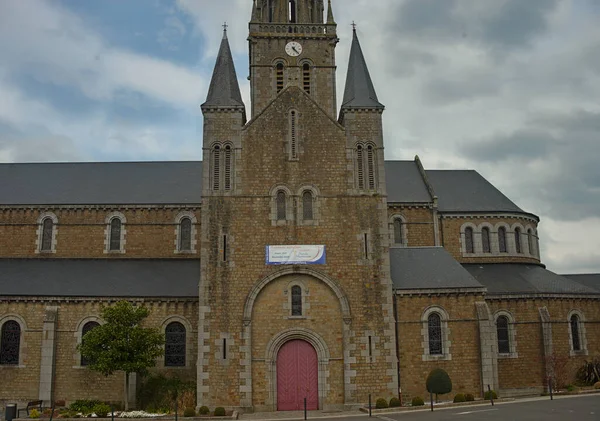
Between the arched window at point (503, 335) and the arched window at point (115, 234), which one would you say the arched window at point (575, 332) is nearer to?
the arched window at point (503, 335)

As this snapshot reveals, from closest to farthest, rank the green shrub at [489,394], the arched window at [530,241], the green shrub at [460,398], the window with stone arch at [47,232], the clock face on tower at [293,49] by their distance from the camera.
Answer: the green shrub at [460,398], the green shrub at [489,394], the window with stone arch at [47,232], the clock face on tower at [293,49], the arched window at [530,241]

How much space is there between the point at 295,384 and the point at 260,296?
14.5 ft

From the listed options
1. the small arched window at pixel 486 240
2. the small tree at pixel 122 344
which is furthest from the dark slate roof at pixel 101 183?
the small arched window at pixel 486 240

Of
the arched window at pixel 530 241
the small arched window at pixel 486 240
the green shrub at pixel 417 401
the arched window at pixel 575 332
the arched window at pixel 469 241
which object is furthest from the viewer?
the arched window at pixel 530 241

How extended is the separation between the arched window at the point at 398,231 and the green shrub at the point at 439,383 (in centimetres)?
1067

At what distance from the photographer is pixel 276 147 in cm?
3094

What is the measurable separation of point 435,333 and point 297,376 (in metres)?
7.61

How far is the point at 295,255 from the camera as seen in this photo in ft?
97.3

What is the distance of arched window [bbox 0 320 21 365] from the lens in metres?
32.0

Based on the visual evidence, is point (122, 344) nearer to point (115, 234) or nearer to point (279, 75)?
point (115, 234)

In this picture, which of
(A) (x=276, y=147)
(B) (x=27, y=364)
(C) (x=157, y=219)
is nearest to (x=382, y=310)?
(A) (x=276, y=147)

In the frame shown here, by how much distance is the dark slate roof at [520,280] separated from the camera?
3594cm

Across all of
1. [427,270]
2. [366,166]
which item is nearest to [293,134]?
[366,166]

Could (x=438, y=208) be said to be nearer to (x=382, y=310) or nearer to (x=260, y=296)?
(x=382, y=310)
